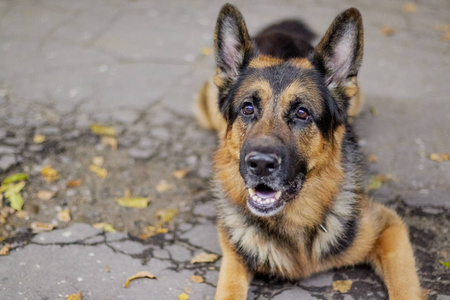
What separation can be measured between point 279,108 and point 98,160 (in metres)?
2.46

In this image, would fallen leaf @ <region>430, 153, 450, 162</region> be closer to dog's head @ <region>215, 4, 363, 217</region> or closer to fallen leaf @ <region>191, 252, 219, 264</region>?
dog's head @ <region>215, 4, 363, 217</region>

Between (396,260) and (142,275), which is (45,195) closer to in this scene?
(142,275)

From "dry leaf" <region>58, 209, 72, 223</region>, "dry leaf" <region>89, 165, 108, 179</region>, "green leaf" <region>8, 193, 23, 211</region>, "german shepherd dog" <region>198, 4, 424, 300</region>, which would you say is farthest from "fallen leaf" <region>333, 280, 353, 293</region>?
"green leaf" <region>8, 193, 23, 211</region>

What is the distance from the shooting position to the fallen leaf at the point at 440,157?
5.04 metres

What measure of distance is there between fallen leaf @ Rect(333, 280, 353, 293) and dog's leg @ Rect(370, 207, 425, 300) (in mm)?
239

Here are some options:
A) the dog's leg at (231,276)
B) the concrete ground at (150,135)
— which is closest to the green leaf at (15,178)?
the concrete ground at (150,135)

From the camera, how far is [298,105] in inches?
138

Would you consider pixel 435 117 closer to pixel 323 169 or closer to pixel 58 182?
pixel 323 169

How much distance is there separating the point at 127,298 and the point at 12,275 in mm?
932

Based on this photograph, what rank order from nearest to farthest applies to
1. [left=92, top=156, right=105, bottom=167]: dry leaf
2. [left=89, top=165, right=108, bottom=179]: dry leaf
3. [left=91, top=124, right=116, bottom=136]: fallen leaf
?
1. [left=89, top=165, right=108, bottom=179]: dry leaf
2. [left=92, top=156, right=105, bottom=167]: dry leaf
3. [left=91, top=124, right=116, bottom=136]: fallen leaf

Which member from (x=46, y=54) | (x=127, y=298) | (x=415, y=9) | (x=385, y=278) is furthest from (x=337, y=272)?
(x=415, y=9)

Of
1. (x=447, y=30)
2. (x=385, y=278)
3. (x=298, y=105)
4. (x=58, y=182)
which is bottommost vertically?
(x=58, y=182)

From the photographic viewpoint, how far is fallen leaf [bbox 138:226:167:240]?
167 inches

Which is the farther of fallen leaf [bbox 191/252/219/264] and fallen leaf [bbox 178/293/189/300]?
fallen leaf [bbox 191/252/219/264]
